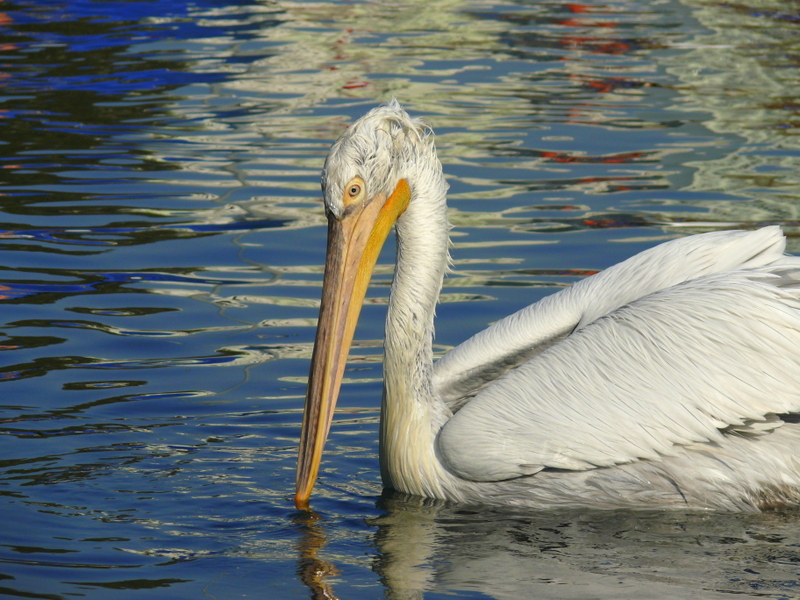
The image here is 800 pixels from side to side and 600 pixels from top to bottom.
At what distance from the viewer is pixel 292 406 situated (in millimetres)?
4633

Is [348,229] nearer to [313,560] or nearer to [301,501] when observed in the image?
[301,501]

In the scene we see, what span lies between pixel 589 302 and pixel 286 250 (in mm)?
2621

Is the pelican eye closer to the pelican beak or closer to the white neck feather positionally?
the pelican beak

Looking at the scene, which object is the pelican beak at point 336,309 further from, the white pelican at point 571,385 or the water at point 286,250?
the water at point 286,250

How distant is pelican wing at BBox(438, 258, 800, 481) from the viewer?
3584mm

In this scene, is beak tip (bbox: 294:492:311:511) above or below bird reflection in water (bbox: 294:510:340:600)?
above

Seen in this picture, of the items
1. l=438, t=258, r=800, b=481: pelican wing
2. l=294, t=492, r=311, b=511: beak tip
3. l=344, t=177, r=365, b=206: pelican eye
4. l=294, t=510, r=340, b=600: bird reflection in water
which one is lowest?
l=294, t=510, r=340, b=600: bird reflection in water

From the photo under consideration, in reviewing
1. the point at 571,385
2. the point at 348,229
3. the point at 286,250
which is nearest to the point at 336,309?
the point at 348,229

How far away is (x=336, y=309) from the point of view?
379 centimetres

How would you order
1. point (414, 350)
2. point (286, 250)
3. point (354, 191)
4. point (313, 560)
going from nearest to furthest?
point (313, 560), point (354, 191), point (414, 350), point (286, 250)

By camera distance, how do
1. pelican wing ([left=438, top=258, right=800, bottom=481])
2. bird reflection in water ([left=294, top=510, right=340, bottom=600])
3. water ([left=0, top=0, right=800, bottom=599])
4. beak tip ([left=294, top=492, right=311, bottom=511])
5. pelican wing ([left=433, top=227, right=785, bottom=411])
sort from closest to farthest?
bird reflection in water ([left=294, top=510, right=340, bottom=600]) → water ([left=0, top=0, right=800, bottom=599]) → pelican wing ([left=438, top=258, right=800, bottom=481]) → beak tip ([left=294, top=492, right=311, bottom=511]) → pelican wing ([left=433, top=227, right=785, bottom=411])

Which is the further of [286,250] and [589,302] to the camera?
[286,250]

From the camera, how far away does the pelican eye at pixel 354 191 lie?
12.3 ft

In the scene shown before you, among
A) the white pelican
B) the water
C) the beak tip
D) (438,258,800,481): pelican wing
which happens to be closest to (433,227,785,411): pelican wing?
the white pelican
